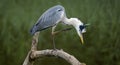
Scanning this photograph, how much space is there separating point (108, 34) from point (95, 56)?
0.52 feet

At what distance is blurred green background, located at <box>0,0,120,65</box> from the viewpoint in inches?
112

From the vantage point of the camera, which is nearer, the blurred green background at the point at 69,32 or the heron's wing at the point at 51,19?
the heron's wing at the point at 51,19

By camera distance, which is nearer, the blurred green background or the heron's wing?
the heron's wing

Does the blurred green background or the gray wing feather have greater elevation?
the gray wing feather

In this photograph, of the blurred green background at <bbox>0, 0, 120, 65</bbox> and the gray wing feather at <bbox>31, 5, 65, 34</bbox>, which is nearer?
the gray wing feather at <bbox>31, 5, 65, 34</bbox>

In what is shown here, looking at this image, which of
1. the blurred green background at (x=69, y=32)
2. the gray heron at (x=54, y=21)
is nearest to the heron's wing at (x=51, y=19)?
the gray heron at (x=54, y=21)

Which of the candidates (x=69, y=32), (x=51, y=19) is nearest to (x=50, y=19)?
(x=51, y=19)

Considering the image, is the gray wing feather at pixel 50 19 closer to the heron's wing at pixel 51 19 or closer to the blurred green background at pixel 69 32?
the heron's wing at pixel 51 19

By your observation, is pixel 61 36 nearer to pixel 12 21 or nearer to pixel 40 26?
pixel 12 21

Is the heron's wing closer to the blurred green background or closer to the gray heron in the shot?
the gray heron

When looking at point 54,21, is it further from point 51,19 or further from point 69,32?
point 69,32

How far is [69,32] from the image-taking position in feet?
9.23

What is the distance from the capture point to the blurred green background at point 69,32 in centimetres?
284

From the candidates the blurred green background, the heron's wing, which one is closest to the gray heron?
the heron's wing
